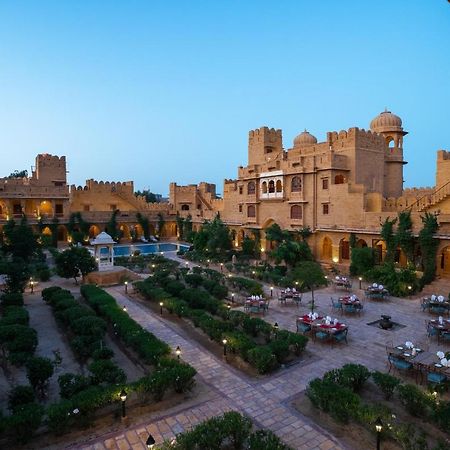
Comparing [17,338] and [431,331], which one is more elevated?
[17,338]

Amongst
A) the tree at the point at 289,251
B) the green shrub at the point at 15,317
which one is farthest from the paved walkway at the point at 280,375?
the tree at the point at 289,251

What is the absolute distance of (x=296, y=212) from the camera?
107 feet

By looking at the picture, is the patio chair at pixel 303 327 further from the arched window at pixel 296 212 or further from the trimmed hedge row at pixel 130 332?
the arched window at pixel 296 212

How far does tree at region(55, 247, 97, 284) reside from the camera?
22.8 metres

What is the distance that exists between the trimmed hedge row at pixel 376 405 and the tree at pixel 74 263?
17770 mm

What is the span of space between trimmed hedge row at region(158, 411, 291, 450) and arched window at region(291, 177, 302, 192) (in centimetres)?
2579

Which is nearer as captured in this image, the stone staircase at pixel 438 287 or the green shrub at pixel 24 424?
the green shrub at pixel 24 424

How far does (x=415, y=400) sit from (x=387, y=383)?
0.79 metres

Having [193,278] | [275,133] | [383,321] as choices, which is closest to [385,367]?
[383,321]

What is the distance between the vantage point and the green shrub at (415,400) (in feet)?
29.0

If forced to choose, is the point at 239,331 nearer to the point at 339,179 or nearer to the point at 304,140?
the point at 339,179

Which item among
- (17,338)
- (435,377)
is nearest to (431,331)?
(435,377)

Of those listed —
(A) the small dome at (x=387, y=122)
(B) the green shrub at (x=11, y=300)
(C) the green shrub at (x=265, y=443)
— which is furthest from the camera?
(A) the small dome at (x=387, y=122)

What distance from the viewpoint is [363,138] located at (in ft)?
101
